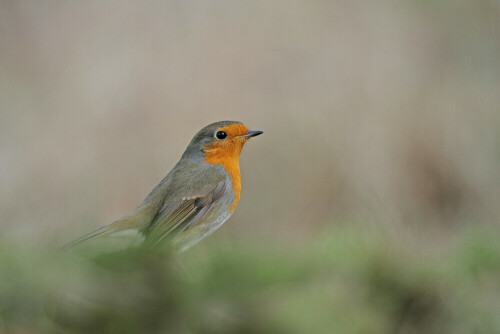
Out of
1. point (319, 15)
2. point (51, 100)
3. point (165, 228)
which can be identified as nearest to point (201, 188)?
point (165, 228)

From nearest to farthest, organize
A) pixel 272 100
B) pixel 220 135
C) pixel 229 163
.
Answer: pixel 220 135 → pixel 229 163 → pixel 272 100

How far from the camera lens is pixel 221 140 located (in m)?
1.61

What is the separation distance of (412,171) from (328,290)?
3001mm

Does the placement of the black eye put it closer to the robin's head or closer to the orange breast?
the robin's head

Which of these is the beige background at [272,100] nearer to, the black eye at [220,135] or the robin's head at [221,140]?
the robin's head at [221,140]

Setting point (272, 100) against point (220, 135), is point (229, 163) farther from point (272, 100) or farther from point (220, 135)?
point (272, 100)

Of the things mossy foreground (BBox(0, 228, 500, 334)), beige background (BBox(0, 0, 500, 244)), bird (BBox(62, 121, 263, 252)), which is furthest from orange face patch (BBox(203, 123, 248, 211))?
beige background (BBox(0, 0, 500, 244))

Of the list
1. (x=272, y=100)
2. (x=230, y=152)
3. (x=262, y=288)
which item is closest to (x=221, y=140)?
(x=230, y=152)

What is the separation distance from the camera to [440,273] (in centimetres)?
150

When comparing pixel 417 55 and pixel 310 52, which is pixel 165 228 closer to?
pixel 310 52

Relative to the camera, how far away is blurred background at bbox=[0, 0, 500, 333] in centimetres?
383

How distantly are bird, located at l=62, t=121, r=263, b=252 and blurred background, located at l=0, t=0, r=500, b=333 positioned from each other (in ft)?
6.30

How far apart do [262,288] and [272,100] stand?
10.4ft

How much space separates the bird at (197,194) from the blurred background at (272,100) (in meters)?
1.92
